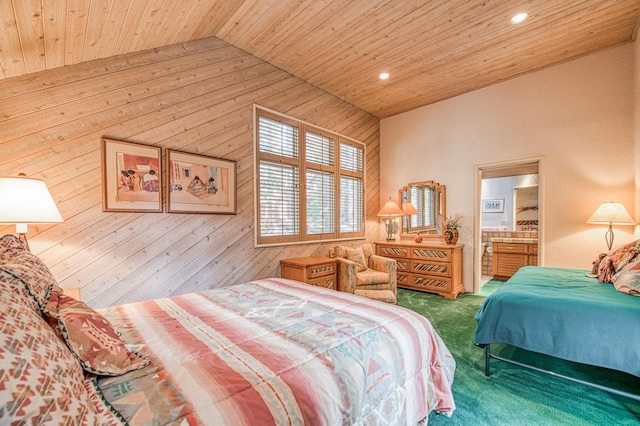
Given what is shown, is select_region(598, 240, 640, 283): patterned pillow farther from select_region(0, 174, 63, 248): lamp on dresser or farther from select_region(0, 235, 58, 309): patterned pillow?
select_region(0, 174, 63, 248): lamp on dresser

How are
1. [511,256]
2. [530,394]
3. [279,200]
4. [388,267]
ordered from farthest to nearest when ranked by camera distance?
[511,256]
[388,267]
[279,200]
[530,394]

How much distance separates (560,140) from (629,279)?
252cm

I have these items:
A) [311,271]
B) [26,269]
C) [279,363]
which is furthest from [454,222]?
[26,269]

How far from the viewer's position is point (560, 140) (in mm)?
3785

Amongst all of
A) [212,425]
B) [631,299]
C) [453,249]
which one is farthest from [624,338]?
[453,249]

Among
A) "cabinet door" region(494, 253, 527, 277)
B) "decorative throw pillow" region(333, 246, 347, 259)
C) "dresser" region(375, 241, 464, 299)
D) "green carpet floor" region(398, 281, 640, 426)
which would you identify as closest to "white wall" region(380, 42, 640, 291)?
"dresser" region(375, 241, 464, 299)

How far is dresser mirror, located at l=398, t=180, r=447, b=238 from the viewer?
16.0 feet

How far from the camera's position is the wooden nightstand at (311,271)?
335cm

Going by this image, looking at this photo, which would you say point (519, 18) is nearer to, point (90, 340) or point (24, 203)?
point (90, 340)

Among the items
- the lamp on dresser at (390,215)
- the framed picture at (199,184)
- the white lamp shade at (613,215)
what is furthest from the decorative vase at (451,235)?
the framed picture at (199,184)

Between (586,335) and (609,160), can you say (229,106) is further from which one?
(609,160)

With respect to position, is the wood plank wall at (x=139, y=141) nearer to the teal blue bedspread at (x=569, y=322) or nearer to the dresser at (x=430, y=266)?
the dresser at (x=430, y=266)

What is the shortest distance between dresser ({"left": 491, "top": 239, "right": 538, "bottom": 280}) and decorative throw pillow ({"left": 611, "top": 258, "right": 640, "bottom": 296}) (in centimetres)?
338

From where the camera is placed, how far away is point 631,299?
6.11ft
